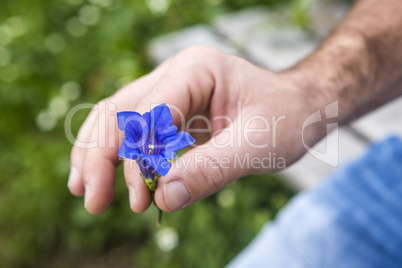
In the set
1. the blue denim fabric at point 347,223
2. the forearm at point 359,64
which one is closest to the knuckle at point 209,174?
the forearm at point 359,64

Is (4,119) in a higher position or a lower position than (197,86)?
lower

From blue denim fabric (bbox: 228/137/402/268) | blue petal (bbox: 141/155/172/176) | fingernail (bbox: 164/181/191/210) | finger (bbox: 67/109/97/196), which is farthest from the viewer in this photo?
blue denim fabric (bbox: 228/137/402/268)

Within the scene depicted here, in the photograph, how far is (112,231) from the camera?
2904 mm

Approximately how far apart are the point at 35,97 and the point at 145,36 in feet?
3.53

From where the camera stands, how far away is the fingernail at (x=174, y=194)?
122 cm

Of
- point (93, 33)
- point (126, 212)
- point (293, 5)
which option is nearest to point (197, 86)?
point (126, 212)

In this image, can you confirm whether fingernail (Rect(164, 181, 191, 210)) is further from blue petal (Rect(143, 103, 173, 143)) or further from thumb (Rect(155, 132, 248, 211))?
blue petal (Rect(143, 103, 173, 143))

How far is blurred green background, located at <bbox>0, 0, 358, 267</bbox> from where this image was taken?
2.67 m

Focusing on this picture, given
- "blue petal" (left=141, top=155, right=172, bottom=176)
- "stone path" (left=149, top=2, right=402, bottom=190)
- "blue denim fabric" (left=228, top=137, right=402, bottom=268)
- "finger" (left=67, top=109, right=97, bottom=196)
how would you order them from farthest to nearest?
"stone path" (left=149, top=2, right=402, bottom=190) → "blue denim fabric" (left=228, top=137, right=402, bottom=268) → "finger" (left=67, top=109, right=97, bottom=196) → "blue petal" (left=141, top=155, right=172, bottom=176)

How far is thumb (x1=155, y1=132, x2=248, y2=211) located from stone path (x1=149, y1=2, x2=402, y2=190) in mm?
1382

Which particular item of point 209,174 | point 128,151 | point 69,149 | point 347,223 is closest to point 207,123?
point 209,174

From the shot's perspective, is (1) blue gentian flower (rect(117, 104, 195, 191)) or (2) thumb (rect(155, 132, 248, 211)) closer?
(1) blue gentian flower (rect(117, 104, 195, 191))

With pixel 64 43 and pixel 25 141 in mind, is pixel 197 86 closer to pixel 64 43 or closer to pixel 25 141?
pixel 25 141

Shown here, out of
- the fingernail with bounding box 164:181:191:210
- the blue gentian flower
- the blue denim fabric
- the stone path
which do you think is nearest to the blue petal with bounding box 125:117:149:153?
the blue gentian flower
